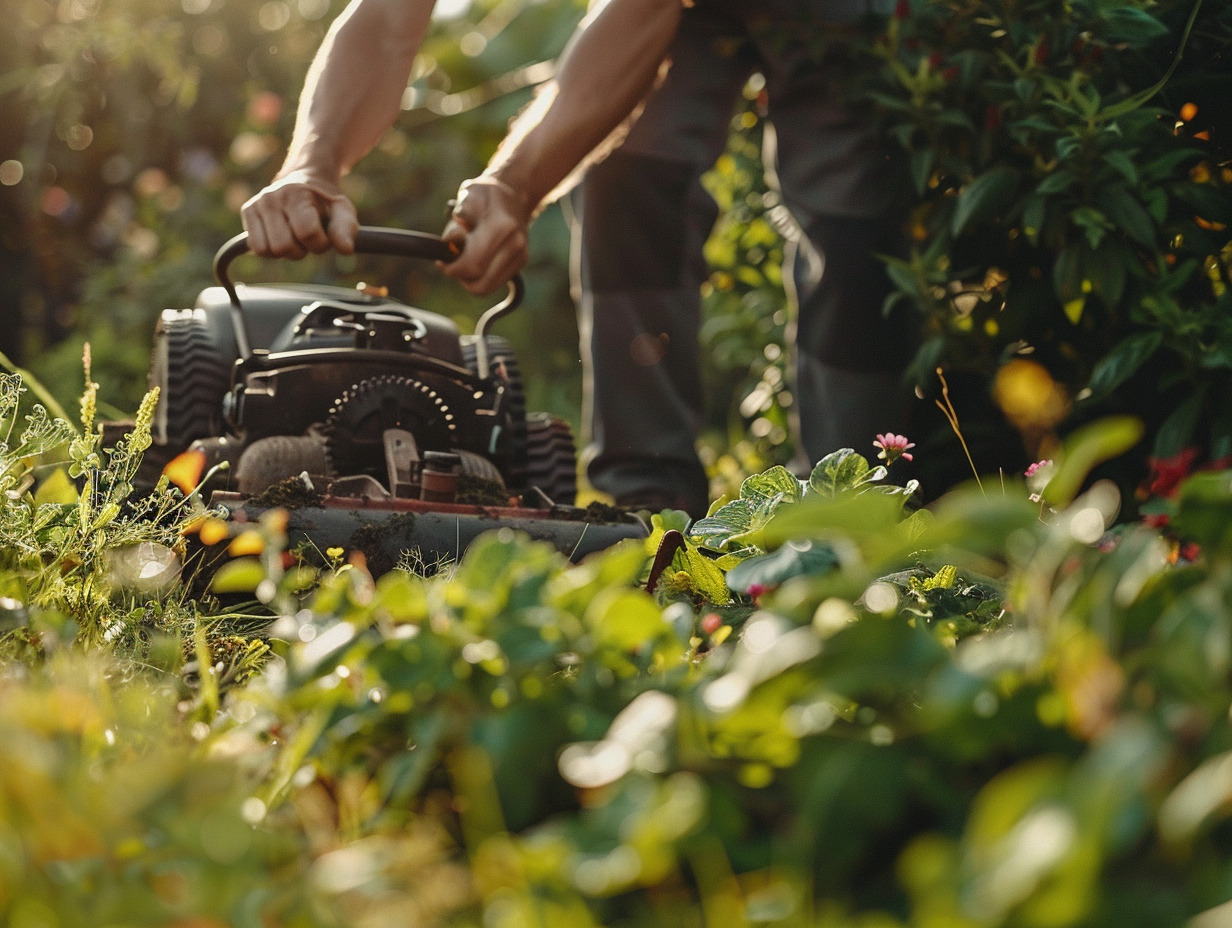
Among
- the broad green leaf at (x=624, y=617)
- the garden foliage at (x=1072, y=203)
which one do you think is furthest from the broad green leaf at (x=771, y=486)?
the garden foliage at (x=1072, y=203)

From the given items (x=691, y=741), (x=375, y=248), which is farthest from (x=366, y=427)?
(x=691, y=741)

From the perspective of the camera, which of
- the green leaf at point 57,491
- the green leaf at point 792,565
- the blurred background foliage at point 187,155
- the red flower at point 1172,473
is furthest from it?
the blurred background foliage at point 187,155

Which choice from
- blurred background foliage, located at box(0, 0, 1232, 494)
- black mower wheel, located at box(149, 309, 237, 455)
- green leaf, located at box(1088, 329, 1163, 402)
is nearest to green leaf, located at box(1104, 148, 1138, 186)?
blurred background foliage, located at box(0, 0, 1232, 494)

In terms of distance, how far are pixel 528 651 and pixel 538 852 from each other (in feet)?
0.60

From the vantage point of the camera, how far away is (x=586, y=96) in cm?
227

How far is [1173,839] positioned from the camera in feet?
1.56

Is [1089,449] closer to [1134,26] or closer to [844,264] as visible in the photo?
[1134,26]

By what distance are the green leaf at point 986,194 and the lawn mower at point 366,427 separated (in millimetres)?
766

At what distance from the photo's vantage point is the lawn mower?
1731mm

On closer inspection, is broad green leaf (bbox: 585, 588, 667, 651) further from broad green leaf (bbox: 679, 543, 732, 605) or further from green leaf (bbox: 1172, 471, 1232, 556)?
broad green leaf (bbox: 679, 543, 732, 605)

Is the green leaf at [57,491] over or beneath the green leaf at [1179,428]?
over

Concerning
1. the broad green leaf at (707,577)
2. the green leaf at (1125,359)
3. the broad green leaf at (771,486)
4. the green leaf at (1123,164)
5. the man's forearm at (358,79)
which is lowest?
the green leaf at (1125,359)

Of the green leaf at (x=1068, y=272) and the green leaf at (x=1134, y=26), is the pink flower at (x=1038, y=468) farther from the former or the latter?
the green leaf at (x=1134, y=26)

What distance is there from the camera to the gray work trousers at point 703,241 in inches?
97.7
